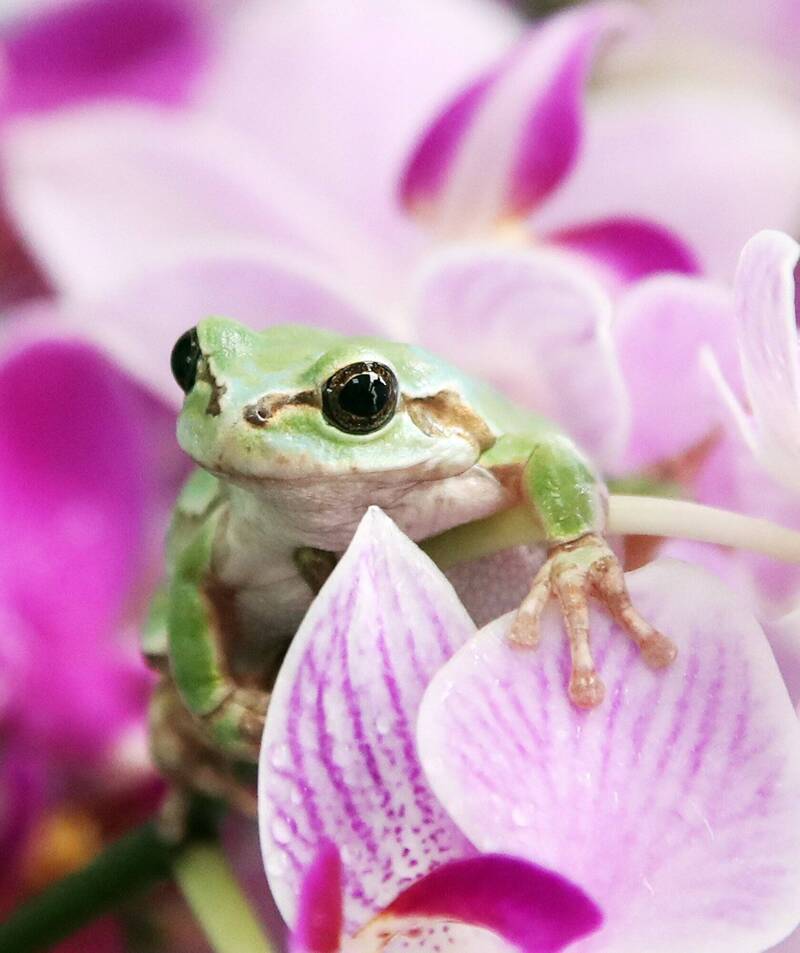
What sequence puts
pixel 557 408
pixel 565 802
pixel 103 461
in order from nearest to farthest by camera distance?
pixel 565 802, pixel 557 408, pixel 103 461

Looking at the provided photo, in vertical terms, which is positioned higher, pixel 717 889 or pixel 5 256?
pixel 5 256

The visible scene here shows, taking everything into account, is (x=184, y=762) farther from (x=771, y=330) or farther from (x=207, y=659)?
(x=771, y=330)

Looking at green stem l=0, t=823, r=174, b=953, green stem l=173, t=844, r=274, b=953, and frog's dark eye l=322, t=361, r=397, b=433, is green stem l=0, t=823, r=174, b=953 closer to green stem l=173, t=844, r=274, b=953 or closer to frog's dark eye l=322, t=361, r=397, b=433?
green stem l=173, t=844, r=274, b=953

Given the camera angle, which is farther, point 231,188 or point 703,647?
point 231,188

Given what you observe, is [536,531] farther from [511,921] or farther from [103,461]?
[103,461]

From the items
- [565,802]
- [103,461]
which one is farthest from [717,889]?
[103,461]

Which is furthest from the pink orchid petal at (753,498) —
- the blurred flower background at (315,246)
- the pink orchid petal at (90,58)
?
the pink orchid petal at (90,58)

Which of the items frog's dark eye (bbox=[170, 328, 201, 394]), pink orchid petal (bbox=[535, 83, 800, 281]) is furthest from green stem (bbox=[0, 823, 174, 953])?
pink orchid petal (bbox=[535, 83, 800, 281])
